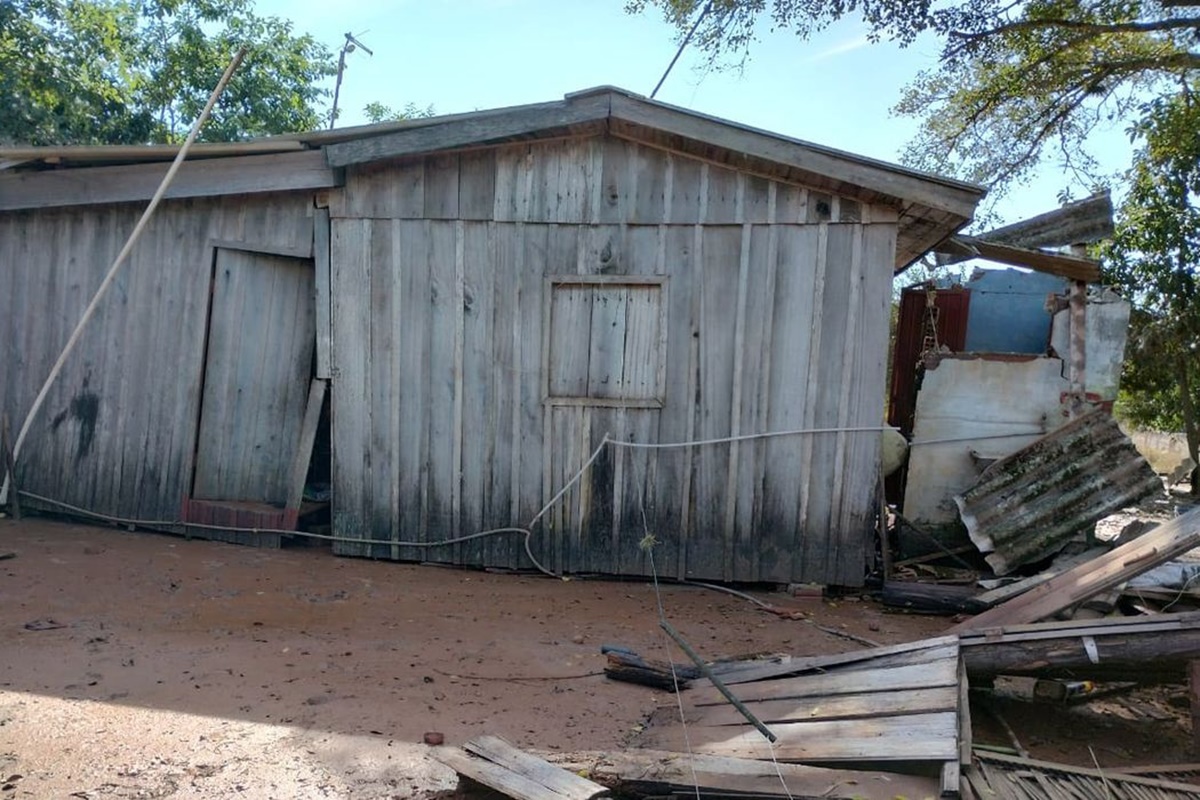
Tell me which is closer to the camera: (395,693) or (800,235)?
(395,693)

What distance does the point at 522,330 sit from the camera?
7.20 metres

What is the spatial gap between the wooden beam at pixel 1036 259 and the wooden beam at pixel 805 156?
5.34 ft

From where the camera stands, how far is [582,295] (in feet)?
23.4

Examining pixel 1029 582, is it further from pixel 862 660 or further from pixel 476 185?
pixel 476 185

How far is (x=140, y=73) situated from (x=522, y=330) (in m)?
11.4

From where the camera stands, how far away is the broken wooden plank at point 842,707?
4.01 m

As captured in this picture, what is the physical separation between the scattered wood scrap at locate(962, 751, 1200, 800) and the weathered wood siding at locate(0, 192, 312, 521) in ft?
19.7

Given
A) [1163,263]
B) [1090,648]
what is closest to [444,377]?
[1090,648]

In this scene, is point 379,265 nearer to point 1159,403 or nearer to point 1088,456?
point 1088,456

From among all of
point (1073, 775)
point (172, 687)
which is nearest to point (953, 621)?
point (1073, 775)

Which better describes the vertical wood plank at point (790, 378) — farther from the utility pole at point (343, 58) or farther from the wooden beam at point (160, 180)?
the utility pole at point (343, 58)

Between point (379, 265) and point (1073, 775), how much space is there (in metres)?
5.57

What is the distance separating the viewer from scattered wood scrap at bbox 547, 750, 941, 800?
3480 mm

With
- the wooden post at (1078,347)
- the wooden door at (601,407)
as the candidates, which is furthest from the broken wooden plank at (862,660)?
the wooden post at (1078,347)
